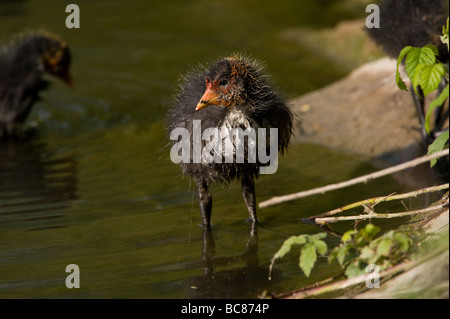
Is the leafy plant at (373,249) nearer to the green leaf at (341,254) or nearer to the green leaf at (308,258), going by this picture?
the green leaf at (341,254)

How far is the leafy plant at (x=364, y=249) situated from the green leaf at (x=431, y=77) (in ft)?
2.71

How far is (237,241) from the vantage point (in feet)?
18.3

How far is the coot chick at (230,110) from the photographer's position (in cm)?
526

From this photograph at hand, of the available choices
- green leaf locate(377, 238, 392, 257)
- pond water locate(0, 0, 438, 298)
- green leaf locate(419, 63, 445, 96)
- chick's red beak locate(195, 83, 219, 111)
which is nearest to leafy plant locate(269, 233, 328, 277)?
green leaf locate(377, 238, 392, 257)

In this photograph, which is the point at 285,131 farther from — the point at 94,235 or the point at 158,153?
the point at 158,153

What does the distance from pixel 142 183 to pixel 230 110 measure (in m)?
1.87

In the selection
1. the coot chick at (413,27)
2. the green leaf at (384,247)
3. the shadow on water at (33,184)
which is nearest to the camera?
the green leaf at (384,247)

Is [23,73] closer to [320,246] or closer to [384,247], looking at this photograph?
[320,246]

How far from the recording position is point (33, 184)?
717 centimetres

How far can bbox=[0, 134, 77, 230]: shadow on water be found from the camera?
6238 mm

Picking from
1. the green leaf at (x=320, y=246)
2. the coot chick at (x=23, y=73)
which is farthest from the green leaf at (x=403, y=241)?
the coot chick at (x=23, y=73)

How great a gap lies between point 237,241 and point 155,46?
6.72 meters

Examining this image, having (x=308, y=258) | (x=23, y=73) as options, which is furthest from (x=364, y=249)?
(x=23, y=73)

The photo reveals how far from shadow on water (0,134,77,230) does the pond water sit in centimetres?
2
